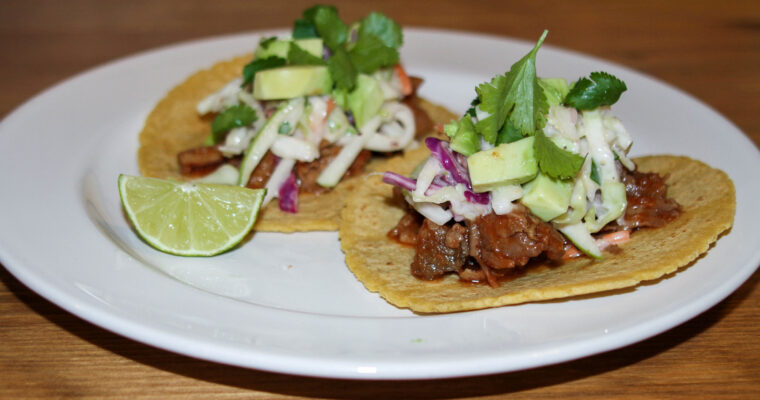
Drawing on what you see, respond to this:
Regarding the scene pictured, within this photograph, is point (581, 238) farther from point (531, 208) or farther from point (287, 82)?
point (287, 82)

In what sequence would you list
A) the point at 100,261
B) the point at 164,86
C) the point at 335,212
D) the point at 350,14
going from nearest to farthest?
the point at 100,261 → the point at 335,212 → the point at 164,86 → the point at 350,14

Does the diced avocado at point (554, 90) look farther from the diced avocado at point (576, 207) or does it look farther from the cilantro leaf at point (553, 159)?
the diced avocado at point (576, 207)

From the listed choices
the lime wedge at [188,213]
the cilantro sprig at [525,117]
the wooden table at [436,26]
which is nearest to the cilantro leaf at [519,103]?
the cilantro sprig at [525,117]

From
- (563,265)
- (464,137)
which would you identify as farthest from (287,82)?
(563,265)

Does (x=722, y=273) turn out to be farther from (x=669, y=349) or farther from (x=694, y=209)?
(x=694, y=209)

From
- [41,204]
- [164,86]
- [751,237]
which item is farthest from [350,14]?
[751,237]

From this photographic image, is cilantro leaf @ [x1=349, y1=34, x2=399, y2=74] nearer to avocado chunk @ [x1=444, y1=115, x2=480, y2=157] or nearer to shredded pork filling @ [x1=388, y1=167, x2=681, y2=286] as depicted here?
shredded pork filling @ [x1=388, y1=167, x2=681, y2=286]

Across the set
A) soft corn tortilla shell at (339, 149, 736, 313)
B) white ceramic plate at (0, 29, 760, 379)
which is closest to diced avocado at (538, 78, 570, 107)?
soft corn tortilla shell at (339, 149, 736, 313)
